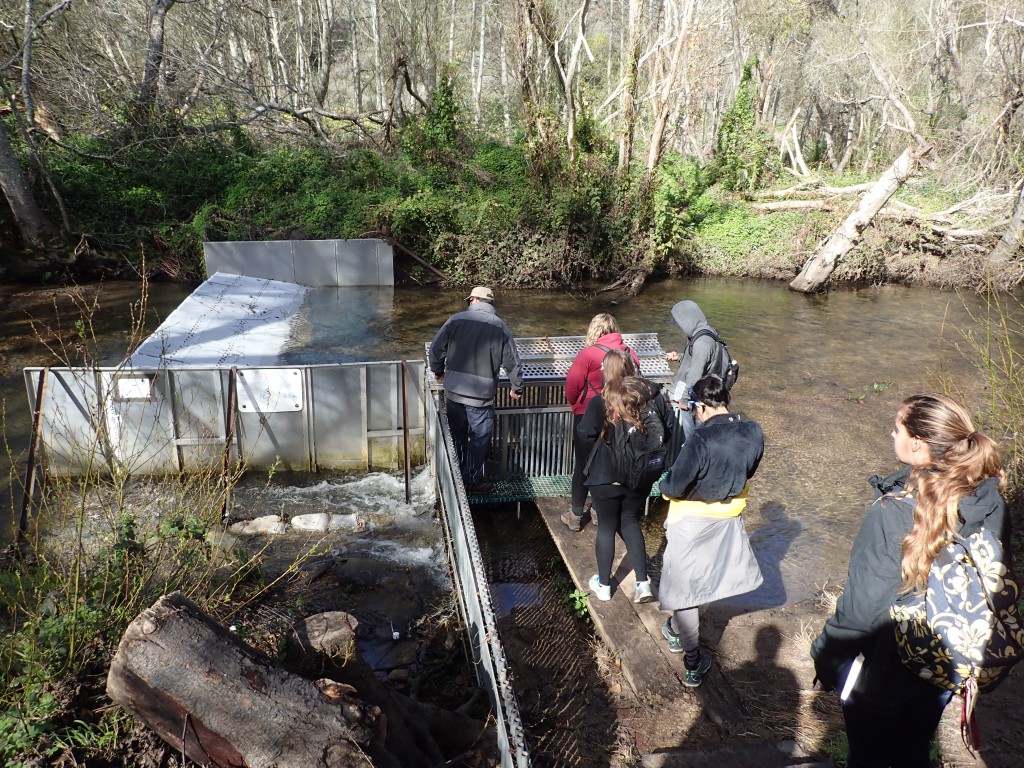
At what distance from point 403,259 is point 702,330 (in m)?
12.4

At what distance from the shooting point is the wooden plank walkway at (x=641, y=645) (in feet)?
13.1

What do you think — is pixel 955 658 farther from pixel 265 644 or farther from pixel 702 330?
pixel 702 330

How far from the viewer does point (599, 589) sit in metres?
4.86

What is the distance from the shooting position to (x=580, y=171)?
55.3 ft

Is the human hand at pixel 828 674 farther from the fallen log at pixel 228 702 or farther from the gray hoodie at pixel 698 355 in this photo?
the gray hoodie at pixel 698 355

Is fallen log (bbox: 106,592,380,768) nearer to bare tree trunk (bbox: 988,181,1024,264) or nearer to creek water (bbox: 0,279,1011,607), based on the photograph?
creek water (bbox: 0,279,1011,607)

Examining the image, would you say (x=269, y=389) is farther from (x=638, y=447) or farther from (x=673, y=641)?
(x=673, y=641)

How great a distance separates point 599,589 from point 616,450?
1.12 m

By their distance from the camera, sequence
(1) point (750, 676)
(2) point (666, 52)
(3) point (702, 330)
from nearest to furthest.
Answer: (1) point (750, 676)
(3) point (702, 330)
(2) point (666, 52)

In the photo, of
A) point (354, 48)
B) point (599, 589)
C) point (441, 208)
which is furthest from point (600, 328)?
point (354, 48)

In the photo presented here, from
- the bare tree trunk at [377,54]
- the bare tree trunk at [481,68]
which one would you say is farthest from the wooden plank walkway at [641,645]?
the bare tree trunk at [481,68]

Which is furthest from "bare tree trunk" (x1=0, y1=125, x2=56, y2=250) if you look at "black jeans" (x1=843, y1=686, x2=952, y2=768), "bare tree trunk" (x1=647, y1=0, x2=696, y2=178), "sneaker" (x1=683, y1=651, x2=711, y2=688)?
"black jeans" (x1=843, y1=686, x2=952, y2=768)

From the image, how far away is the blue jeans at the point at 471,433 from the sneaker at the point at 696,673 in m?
2.69

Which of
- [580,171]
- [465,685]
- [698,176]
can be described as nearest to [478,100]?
[698,176]
